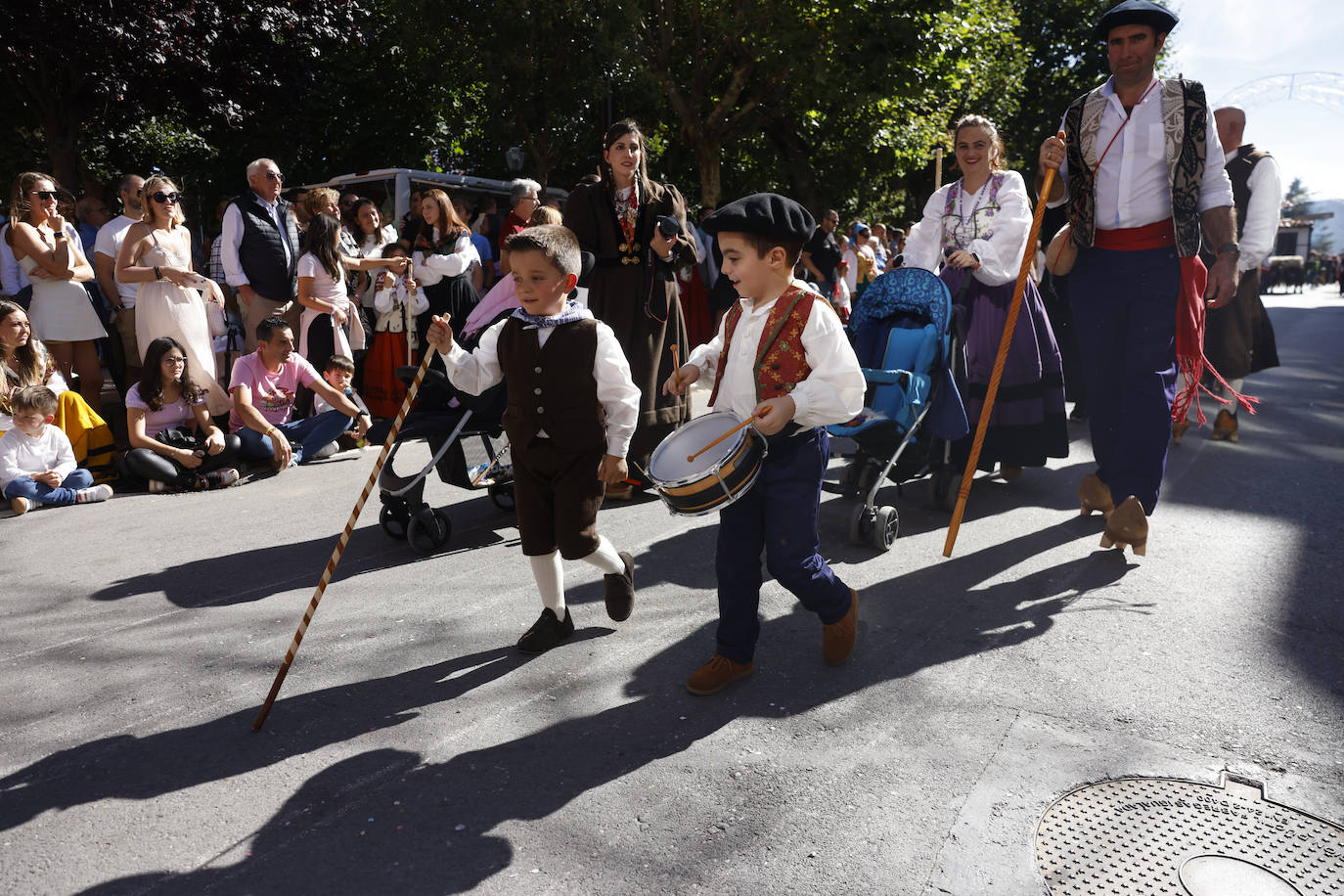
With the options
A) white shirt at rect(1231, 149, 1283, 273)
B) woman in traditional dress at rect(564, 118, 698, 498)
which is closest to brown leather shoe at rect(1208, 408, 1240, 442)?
white shirt at rect(1231, 149, 1283, 273)

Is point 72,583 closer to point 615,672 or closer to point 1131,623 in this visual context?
point 615,672

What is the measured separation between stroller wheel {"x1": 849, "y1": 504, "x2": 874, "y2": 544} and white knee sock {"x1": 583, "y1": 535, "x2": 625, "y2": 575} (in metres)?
1.53

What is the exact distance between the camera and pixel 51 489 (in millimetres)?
6605

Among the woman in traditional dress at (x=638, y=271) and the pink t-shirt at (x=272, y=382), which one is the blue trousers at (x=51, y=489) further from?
the woman in traditional dress at (x=638, y=271)

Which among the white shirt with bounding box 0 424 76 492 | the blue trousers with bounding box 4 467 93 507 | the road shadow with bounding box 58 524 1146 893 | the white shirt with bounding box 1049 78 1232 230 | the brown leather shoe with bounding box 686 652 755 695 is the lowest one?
the road shadow with bounding box 58 524 1146 893

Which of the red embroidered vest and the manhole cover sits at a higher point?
the red embroidered vest

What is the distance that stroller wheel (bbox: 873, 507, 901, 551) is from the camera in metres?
5.32

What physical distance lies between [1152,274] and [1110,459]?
0.97 m

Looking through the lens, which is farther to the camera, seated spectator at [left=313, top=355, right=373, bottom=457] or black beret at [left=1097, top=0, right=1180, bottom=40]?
seated spectator at [left=313, top=355, right=373, bottom=457]

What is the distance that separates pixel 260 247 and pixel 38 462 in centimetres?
252

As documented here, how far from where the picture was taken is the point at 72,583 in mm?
5066

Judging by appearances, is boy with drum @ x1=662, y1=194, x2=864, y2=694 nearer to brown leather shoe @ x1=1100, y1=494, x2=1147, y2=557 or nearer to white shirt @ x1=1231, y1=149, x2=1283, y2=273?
brown leather shoe @ x1=1100, y1=494, x2=1147, y2=557

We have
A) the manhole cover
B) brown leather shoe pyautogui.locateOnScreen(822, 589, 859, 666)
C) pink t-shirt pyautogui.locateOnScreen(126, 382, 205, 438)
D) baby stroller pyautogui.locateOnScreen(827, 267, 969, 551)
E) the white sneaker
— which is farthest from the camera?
pink t-shirt pyautogui.locateOnScreen(126, 382, 205, 438)

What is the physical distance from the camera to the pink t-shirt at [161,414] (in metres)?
7.20
